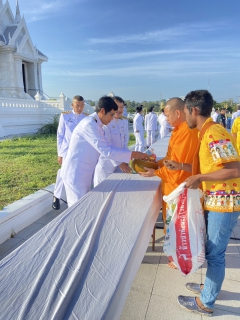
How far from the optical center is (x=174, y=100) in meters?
2.08

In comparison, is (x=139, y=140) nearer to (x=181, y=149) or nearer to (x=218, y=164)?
(x=181, y=149)

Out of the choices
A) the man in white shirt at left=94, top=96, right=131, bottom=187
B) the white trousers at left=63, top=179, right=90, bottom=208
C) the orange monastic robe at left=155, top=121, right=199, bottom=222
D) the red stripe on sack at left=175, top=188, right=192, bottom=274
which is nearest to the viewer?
the red stripe on sack at left=175, top=188, right=192, bottom=274

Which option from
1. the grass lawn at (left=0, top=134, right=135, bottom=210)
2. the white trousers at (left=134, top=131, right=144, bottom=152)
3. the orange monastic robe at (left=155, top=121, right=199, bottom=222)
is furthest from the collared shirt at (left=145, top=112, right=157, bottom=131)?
the orange monastic robe at (left=155, top=121, right=199, bottom=222)

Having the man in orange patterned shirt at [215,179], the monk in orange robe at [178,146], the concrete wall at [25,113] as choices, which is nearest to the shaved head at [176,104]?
the monk in orange robe at [178,146]

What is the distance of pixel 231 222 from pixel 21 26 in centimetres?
2387

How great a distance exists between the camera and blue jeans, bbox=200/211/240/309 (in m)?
1.57

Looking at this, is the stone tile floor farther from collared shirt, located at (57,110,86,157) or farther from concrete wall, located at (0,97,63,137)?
concrete wall, located at (0,97,63,137)

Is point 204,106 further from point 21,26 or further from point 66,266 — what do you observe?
point 21,26

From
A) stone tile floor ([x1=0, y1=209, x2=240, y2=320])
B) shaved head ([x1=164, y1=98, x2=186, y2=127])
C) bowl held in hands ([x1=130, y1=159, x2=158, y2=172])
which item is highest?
shaved head ([x1=164, y1=98, x2=186, y2=127])

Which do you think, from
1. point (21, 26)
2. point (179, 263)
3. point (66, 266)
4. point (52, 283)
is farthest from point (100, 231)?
point (21, 26)

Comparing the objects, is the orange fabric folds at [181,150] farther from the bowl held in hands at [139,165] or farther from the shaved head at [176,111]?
the bowl held in hands at [139,165]

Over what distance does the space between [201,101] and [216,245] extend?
3.01 ft

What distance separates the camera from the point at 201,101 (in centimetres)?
155

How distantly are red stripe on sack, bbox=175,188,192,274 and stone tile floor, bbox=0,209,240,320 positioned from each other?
0.38 meters
